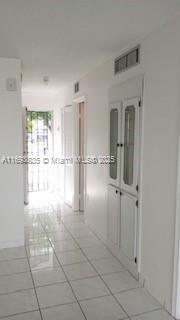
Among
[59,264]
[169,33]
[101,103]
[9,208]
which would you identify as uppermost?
[169,33]

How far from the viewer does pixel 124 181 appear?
321cm

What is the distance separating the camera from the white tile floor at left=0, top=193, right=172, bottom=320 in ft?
8.10

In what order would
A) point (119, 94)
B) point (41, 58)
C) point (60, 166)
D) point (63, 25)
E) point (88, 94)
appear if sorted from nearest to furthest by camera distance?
point (63, 25) < point (119, 94) < point (41, 58) < point (88, 94) < point (60, 166)

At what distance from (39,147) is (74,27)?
15.7 feet

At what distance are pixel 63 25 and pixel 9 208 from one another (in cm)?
240

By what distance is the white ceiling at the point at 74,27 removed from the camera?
6.91 feet

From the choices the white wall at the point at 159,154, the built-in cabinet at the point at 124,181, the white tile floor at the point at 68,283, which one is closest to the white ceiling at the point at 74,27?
the white wall at the point at 159,154

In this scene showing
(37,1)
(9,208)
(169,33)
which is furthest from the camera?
(9,208)

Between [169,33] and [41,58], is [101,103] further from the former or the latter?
[169,33]

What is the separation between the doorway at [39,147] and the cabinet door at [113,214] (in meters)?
3.47

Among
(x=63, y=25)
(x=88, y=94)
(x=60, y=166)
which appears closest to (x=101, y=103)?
(x=88, y=94)

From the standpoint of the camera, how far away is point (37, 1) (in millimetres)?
2035

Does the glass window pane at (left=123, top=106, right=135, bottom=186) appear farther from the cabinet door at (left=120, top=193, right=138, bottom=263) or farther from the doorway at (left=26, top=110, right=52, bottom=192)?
the doorway at (left=26, top=110, right=52, bottom=192)

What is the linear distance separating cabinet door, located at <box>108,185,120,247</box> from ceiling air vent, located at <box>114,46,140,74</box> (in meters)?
1.41
